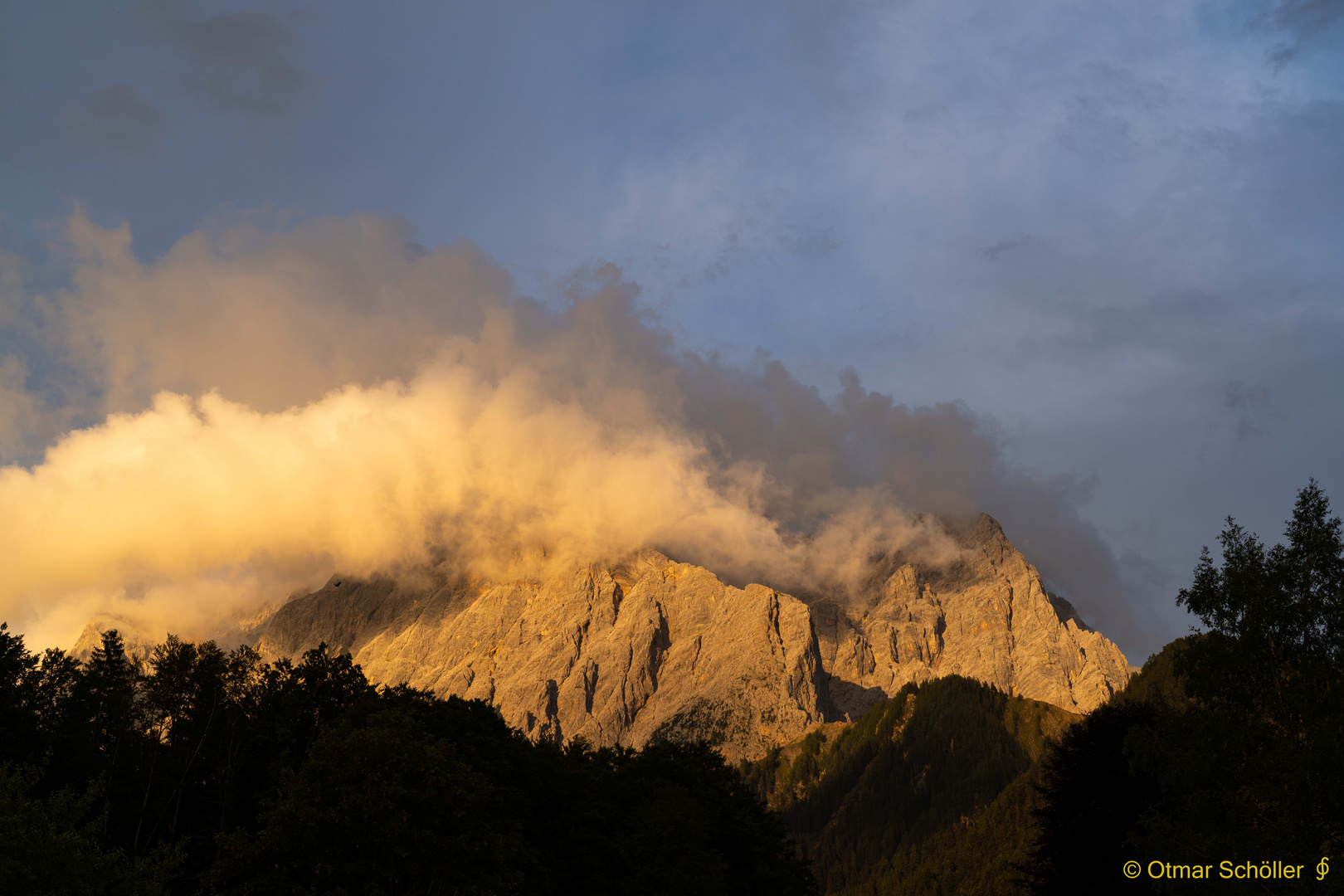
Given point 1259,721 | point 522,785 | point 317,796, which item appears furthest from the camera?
point 522,785

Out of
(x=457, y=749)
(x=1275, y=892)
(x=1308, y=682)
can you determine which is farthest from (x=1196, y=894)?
(x=457, y=749)

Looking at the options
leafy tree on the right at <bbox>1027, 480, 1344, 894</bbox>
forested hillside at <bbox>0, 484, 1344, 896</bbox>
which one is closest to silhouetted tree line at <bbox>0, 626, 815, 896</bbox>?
Answer: forested hillside at <bbox>0, 484, 1344, 896</bbox>

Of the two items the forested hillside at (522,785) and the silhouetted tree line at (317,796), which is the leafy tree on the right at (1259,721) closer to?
the forested hillside at (522,785)

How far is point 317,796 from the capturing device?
156ft

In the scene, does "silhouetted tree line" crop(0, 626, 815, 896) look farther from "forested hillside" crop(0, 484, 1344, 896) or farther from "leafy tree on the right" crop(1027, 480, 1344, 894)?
"leafy tree on the right" crop(1027, 480, 1344, 894)

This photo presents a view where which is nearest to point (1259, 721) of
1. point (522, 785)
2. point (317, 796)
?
point (317, 796)

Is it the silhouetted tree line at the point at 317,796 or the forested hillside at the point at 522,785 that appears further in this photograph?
the silhouetted tree line at the point at 317,796

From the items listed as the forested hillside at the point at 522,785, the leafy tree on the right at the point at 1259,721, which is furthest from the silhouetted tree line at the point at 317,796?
the leafy tree on the right at the point at 1259,721

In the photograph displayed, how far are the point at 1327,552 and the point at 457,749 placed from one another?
6218cm

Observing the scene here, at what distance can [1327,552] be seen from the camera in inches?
1500

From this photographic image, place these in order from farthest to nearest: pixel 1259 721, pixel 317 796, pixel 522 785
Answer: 1. pixel 522 785
2. pixel 317 796
3. pixel 1259 721

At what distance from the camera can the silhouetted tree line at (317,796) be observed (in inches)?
1821

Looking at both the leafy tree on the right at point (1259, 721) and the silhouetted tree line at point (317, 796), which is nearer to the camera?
the leafy tree on the right at point (1259, 721)

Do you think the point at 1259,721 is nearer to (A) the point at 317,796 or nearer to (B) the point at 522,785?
(A) the point at 317,796
